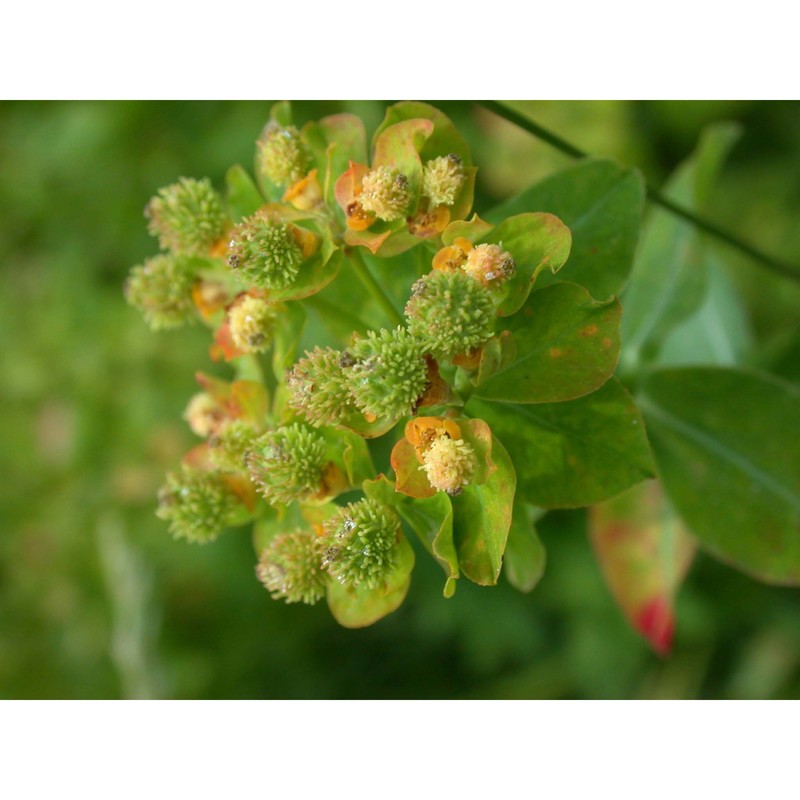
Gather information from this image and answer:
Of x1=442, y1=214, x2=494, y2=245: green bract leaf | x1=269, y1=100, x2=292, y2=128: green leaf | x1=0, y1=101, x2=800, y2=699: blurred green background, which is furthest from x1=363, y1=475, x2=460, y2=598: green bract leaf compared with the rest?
x1=0, y1=101, x2=800, y2=699: blurred green background

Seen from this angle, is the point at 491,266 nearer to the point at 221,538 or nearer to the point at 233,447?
the point at 233,447

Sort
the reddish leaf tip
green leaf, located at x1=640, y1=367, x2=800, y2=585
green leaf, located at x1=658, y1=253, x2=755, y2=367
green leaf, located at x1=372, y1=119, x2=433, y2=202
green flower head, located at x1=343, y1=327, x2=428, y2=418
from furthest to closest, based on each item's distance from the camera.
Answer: green leaf, located at x1=658, y1=253, x2=755, y2=367 < the reddish leaf tip < green leaf, located at x1=640, y1=367, x2=800, y2=585 < green leaf, located at x1=372, y1=119, x2=433, y2=202 < green flower head, located at x1=343, y1=327, x2=428, y2=418

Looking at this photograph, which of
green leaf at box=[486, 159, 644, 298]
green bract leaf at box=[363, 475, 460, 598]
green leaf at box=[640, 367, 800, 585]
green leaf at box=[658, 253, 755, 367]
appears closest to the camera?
green bract leaf at box=[363, 475, 460, 598]

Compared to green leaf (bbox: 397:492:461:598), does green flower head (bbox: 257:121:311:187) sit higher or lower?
higher

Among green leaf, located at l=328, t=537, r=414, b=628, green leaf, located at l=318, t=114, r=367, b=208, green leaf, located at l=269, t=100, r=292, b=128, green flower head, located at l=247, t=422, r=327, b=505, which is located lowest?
green leaf, located at l=328, t=537, r=414, b=628

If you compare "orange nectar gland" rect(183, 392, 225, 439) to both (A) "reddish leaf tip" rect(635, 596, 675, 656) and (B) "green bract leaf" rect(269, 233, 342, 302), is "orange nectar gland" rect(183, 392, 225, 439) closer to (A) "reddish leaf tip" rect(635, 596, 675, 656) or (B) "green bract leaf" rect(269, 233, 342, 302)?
(B) "green bract leaf" rect(269, 233, 342, 302)

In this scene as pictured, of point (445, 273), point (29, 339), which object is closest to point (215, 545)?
point (29, 339)

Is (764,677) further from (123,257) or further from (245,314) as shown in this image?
(123,257)

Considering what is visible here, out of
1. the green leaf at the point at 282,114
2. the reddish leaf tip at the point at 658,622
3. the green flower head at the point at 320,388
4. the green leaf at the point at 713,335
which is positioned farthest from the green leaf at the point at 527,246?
the green leaf at the point at 713,335
